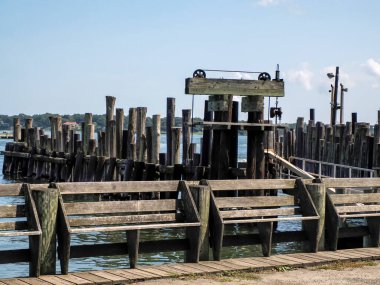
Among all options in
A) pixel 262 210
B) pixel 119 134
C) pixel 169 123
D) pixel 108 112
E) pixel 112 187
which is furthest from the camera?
pixel 108 112

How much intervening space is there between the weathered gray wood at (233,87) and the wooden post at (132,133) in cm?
1024

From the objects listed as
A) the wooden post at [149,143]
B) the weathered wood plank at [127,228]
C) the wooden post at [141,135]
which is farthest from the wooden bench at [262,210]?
the wooden post at [141,135]

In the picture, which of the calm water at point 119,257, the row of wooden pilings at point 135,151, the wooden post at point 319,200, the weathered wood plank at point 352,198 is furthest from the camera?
the row of wooden pilings at point 135,151

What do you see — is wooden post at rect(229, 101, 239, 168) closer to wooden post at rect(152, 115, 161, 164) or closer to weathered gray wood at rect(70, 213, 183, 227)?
wooden post at rect(152, 115, 161, 164)

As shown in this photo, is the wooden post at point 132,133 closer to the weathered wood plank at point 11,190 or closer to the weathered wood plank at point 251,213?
the weathered wood plank at point 251,213

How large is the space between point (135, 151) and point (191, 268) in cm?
1799

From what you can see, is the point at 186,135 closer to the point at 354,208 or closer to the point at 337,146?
the point at 337,146

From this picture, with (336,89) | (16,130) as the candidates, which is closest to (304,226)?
(336,89)

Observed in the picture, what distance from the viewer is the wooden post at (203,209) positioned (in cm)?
1141

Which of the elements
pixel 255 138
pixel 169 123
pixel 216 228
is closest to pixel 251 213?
pixel 216 228

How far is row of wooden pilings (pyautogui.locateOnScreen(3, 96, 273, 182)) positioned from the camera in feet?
64.3

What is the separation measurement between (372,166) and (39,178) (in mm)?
19006

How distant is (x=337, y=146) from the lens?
28.9 m

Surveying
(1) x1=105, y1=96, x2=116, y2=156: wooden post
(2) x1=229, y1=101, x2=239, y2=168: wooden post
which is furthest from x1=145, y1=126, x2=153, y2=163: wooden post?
(2) x1=229, y1=101, x2=239, y2=168: wooden post
